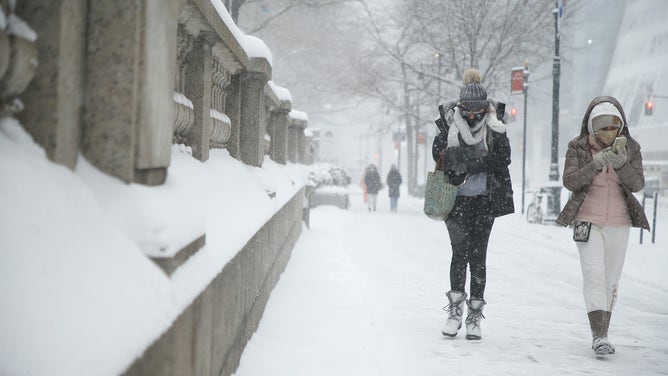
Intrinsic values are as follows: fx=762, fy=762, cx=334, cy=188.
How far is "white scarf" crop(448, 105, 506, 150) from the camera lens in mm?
5414

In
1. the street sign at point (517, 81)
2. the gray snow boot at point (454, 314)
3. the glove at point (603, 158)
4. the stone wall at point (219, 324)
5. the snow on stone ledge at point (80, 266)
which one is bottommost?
the gray snow boot at point (454, 314)

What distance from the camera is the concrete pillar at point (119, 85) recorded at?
232cm

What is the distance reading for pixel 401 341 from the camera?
5.24 m

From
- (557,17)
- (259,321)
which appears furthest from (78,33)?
(557,17)

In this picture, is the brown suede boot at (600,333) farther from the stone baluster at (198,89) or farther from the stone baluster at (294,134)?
the stone baluster at (294,134)

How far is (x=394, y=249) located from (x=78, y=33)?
1025 cm

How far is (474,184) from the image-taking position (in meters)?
5.43

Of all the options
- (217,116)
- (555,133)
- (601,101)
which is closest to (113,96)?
(217,116)

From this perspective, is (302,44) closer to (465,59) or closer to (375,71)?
(375,71)

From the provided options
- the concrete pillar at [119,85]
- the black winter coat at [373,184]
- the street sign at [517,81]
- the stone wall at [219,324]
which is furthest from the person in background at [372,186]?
the concrete pillar at [119,85]

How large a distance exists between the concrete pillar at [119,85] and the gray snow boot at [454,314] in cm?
350

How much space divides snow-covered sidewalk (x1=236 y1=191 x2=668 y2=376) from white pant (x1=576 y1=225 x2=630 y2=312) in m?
0.42

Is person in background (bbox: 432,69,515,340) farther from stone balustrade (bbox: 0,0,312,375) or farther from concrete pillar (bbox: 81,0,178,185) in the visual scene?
concrete pillar (bbox: 81,0,178,185)

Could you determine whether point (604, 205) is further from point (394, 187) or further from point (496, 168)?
point (394, 187)
